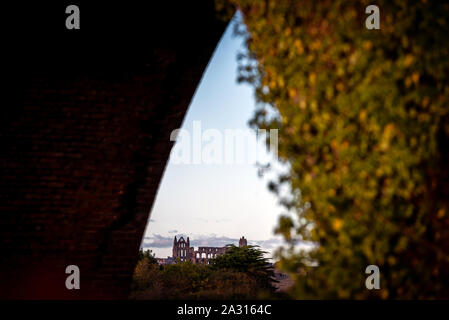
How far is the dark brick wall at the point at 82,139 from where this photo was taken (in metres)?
4.40

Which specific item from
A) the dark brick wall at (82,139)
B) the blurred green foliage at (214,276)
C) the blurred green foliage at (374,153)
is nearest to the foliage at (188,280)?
the blurred green foliage at (214,276)

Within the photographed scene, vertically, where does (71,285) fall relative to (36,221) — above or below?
below

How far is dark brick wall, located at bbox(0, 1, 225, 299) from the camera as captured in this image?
14.4 feet

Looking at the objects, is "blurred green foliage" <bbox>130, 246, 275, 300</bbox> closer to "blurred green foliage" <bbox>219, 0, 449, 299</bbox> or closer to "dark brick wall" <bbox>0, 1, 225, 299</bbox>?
"dark brick wall" <bbox>0, 1, 225, 299</bbox>

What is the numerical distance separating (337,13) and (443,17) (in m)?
0.47

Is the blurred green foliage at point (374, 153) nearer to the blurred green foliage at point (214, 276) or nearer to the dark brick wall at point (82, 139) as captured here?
the dark brick wall at point (82, 139)

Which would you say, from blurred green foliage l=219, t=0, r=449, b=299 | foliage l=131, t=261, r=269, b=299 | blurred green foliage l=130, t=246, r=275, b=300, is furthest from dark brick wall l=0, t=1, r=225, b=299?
foliage l=131, t=261, r=269, b=299

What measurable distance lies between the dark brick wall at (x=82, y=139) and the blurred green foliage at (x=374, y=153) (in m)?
2.85

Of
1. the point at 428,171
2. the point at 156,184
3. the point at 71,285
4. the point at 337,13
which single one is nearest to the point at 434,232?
the point at 428,171

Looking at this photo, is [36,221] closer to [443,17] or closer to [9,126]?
[9,126]

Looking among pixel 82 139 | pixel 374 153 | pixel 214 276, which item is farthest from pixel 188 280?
pixel 374 153

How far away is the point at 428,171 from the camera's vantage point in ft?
5.48

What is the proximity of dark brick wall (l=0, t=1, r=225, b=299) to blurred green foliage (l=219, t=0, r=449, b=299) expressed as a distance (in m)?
2.85

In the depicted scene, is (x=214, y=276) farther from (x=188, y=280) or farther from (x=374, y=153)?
(x=374, y=153)
